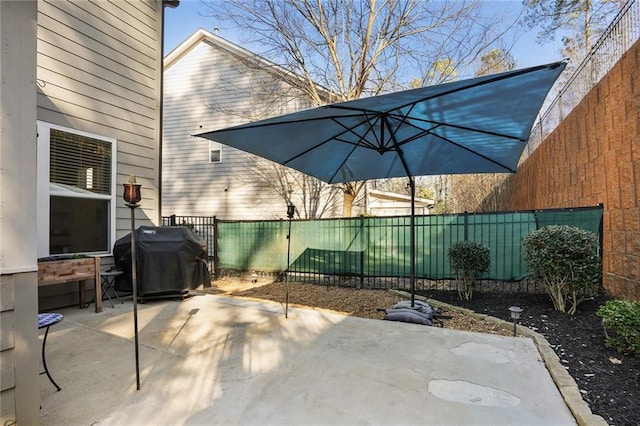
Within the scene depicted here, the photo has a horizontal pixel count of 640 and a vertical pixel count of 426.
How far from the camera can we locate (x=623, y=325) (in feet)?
9.31

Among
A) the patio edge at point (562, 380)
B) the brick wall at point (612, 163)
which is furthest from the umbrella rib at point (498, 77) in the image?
the patio edge at point (562, 380)

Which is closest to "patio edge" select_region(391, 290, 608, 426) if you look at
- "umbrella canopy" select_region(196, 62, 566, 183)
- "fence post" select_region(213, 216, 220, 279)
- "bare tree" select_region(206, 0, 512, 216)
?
"umbrella canopy" select_region(196, 62, 566, 183)

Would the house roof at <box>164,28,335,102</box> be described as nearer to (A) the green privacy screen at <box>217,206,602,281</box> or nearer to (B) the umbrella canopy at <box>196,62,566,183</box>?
(A) the green privacy screen at <box>217,206,602,281</box>

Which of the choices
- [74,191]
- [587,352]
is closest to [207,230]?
[74,191]

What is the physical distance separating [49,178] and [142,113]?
1.89 meters

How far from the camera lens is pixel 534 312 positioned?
4.18 metres

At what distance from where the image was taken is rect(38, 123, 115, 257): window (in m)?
4.22

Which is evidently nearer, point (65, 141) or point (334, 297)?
point (65, 141)

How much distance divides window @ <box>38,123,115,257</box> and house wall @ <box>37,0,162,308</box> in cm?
14

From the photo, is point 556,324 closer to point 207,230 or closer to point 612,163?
point 612,163

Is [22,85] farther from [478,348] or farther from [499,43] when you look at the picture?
[499,43]

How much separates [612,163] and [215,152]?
10.2 meters

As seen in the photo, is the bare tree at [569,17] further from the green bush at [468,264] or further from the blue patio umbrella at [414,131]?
the green bush at [468,264]

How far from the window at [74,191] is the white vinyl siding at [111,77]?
0.15m
